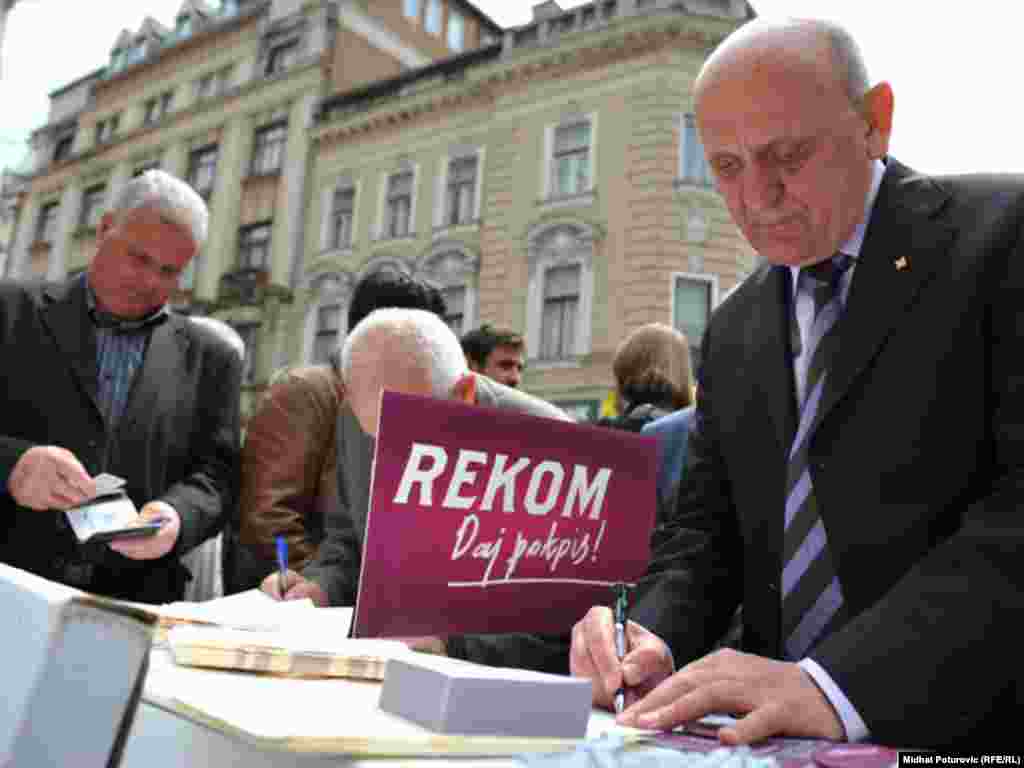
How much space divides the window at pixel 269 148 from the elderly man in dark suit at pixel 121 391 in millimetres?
16099

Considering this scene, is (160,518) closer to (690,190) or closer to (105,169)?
(690,190)

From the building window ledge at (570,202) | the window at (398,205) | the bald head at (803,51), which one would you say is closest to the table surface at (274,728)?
the bald head at (803,51)

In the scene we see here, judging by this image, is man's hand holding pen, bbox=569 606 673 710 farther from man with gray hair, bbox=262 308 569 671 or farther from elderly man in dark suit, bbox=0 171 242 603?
elderly man in dark suit, bbox=0 171 242 603

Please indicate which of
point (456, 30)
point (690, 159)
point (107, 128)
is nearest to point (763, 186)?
point (690, 159)

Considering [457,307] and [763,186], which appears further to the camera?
[457,307]

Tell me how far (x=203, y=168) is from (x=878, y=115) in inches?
772

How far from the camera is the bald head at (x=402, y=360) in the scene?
1.79 meters

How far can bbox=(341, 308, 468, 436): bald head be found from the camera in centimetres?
179

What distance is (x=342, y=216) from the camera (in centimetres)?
1655

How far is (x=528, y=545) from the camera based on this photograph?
3.43 ft

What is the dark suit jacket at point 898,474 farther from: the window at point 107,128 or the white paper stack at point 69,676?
the window at point 107,128

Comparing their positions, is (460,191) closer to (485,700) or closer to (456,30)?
(456,30)

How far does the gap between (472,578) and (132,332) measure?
1.55 m

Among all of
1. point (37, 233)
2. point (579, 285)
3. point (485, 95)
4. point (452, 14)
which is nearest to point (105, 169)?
point (37, 233)
